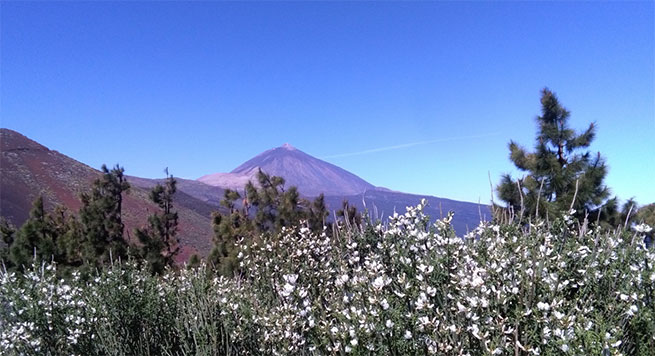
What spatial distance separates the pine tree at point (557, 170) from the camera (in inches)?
419

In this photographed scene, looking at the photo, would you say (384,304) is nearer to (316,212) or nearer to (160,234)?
(316,212)

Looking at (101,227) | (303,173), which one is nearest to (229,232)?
(101,227)

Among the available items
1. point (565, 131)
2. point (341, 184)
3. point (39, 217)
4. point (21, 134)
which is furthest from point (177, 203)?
point (341, 184)

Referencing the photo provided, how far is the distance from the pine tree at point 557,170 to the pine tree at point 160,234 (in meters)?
9.42

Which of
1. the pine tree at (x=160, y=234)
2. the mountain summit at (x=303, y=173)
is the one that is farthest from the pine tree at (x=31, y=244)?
the mountain summit at (x=303, y=173)

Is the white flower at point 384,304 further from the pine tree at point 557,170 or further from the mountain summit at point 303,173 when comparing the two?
the mountain summit at point 303,173

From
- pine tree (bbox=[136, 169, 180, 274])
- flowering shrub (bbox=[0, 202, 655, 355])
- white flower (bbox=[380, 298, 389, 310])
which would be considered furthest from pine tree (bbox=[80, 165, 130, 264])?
white flower (bbox=[380, 298, 389, 310])

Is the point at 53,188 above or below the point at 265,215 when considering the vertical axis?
below

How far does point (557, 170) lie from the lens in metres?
10.8

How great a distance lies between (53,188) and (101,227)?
25.2 meters

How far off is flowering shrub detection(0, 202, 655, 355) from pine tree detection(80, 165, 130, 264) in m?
6.14

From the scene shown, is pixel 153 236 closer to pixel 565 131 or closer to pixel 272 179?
pixel 272 179

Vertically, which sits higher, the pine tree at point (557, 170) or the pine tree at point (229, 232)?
the pine tree at point (557, 170)

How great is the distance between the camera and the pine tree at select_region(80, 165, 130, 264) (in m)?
10.9
